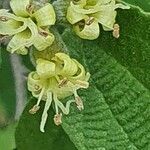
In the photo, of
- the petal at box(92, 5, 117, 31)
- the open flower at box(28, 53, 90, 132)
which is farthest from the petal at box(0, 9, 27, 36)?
the petal at box(92, 5, 117, 31)

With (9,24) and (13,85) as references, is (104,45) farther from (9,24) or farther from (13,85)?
(13,85)

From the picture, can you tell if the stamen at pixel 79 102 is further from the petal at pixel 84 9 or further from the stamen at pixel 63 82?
the petal at pixel 84 9

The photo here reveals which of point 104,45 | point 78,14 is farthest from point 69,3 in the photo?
point 104,45

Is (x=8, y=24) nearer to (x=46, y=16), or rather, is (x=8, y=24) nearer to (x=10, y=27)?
(x=10, y=27)

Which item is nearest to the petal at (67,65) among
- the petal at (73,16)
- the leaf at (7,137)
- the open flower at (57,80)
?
the open flower at (57,80)

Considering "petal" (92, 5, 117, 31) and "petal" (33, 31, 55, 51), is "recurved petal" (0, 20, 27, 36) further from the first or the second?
"petal" (92, 5, 117, 31)

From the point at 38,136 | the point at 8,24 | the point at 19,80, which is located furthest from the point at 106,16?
the point at 38,136

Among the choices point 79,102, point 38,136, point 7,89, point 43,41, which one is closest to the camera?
point 43,41
